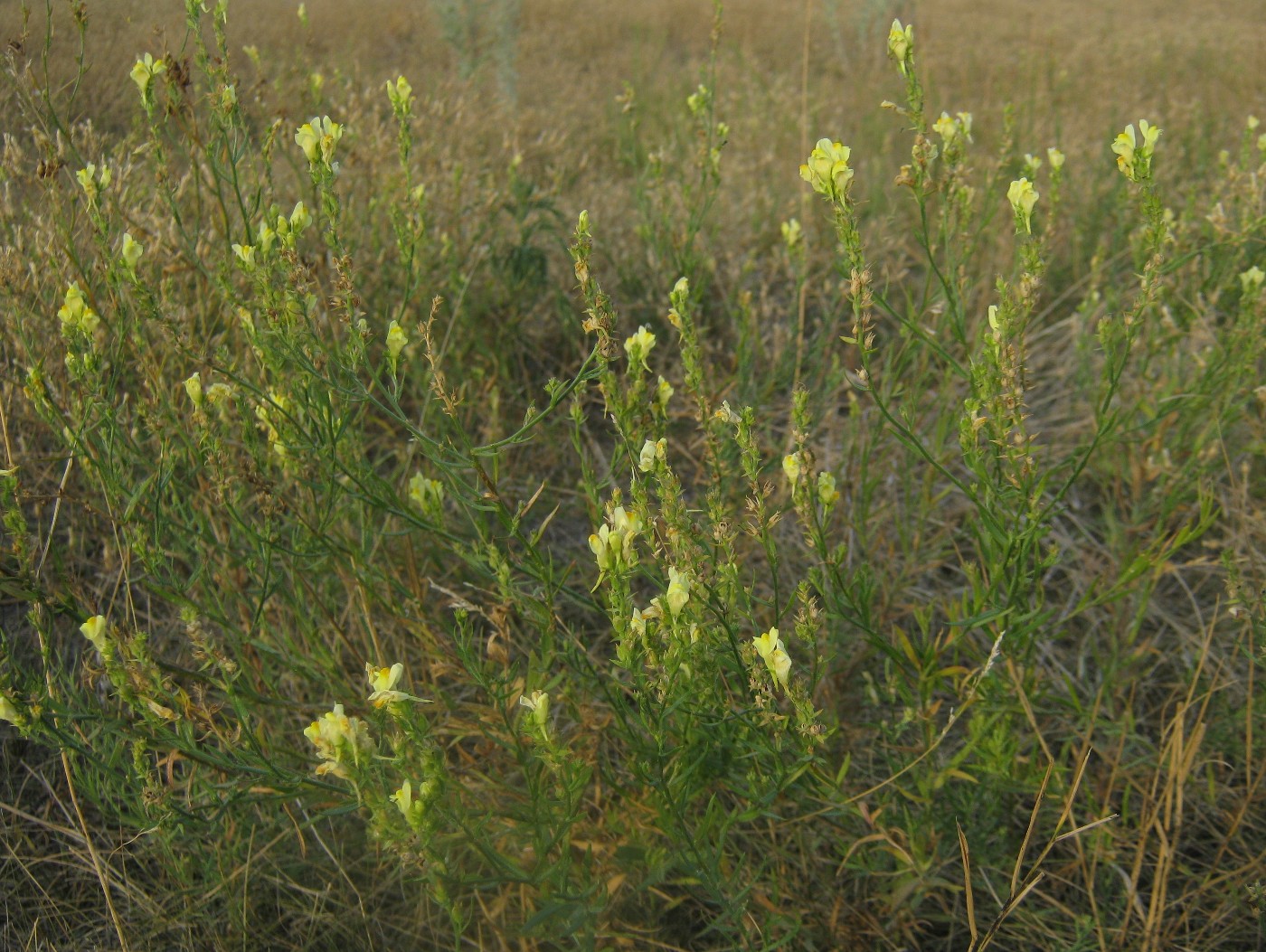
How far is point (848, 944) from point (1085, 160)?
149 inches

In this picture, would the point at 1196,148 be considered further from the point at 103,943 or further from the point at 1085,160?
the point at 103,943

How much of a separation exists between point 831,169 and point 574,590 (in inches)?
44.6

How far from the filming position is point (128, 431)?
2.08 meters

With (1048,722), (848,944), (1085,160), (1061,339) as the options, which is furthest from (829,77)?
(848,944)

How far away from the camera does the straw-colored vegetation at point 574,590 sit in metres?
1.37

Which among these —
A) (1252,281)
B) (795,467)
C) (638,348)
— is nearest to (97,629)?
(638,348)

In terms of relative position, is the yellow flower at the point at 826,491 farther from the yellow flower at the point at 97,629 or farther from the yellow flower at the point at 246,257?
the yellow flower at the point at 97,629

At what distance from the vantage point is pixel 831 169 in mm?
1316

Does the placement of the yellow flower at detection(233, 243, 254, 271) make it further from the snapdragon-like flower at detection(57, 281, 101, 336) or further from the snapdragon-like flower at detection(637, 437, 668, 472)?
the snapdragon-like flower at detection(637, 437, 668, 472)

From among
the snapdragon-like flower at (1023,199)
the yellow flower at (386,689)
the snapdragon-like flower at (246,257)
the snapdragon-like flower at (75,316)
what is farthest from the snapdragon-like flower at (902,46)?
the snapdragon-like flower at (75,316)

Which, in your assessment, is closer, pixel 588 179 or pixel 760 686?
pixel 760 686

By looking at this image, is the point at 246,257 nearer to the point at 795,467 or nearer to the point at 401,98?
the point at 401,98

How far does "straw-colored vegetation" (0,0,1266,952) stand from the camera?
1370 mm

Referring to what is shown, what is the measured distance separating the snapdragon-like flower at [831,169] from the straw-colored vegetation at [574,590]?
11 mm
